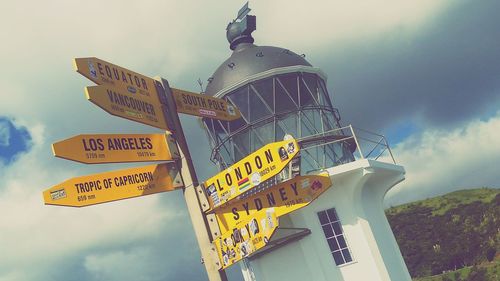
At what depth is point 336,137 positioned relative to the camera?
51.0 ft

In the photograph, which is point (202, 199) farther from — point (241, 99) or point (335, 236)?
point (241, 99)

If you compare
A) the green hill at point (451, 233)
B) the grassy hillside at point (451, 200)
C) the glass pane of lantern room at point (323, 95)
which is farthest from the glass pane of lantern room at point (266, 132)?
the grassy hillside at point (451, 200)

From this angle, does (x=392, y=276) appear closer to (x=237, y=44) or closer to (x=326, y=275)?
(x=326, y=275)

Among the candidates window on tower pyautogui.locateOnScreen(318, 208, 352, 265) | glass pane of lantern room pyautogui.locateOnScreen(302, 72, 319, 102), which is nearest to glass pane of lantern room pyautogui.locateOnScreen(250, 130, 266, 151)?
glass pane of lantern room pyautogui.locateOnScreen(302, 72, 319, 102)

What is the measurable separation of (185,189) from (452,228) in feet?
119

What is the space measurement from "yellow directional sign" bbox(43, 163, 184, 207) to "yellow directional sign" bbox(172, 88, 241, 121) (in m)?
1.12

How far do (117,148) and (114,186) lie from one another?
58 cm

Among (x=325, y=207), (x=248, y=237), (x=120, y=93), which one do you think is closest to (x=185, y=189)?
(x=248, y=237)

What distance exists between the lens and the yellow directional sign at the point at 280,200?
7.61 meters

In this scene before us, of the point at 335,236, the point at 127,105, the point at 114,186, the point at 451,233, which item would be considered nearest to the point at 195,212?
the point at 114,186

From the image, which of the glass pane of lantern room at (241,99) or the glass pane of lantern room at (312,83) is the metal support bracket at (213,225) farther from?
the glass pane of lantern room at (312,83)

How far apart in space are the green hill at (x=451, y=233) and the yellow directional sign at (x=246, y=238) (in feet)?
83.5

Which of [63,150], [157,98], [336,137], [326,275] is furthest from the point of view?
[336,137]

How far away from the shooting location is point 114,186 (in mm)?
7289
